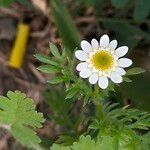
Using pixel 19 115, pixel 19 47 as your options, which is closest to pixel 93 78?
pixel 19 115

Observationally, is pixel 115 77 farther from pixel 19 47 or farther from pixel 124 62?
pixel 19 47

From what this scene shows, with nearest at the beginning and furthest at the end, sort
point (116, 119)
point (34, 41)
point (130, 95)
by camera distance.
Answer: point (116, 119) < point (130, 95) < point (34, 41)

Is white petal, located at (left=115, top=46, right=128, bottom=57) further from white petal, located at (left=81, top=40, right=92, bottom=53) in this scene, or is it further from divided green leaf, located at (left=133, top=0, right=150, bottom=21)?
divided green leaf, located at (left=133, top=0, right=150, bottom=21)

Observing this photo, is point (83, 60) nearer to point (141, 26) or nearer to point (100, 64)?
point (100, 64)

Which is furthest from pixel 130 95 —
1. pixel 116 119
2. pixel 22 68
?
pixel 22 68

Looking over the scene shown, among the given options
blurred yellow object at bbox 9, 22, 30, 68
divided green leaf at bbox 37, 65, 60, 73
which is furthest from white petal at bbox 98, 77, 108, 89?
blurred yellow object at bbox 9, 22, 30, 68

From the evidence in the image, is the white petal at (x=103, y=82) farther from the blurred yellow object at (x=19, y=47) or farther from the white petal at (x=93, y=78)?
the blurred yellow object at (x=19, y=47)
